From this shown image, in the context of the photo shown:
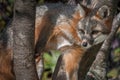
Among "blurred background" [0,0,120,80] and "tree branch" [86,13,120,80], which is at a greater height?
"tree branch" [86,13,120,80]

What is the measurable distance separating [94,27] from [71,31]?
0.26m

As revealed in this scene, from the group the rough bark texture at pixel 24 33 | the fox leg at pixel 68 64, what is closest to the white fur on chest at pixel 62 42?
the fox leg at pixel 68 64

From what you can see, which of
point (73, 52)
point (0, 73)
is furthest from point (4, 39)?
point (73, 52)

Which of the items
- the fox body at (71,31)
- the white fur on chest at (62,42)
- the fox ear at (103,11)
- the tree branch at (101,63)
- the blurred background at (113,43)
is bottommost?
the blurred background at (113,43)

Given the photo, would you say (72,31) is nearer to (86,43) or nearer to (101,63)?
(86,43)

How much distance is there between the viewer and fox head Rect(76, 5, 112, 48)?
4203mm

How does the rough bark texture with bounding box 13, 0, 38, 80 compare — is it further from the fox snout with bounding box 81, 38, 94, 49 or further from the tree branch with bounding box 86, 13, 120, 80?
the tree branch with bounding box 86, 13, 120, 80

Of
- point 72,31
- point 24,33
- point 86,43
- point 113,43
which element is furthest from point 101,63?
point 24,33

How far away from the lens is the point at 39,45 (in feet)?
14.0

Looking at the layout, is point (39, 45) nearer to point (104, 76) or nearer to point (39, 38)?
point (39, 38)

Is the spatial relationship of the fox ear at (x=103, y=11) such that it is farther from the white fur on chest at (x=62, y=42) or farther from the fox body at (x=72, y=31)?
the white fur on chest at (x=62, y=42)

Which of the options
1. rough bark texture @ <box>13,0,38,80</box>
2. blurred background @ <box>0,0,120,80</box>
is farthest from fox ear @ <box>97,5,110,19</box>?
rough bark texture @ <box>13,0,38,80</box>

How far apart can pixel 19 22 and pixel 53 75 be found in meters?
0.70

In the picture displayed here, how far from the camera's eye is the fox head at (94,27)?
420 centimetres
